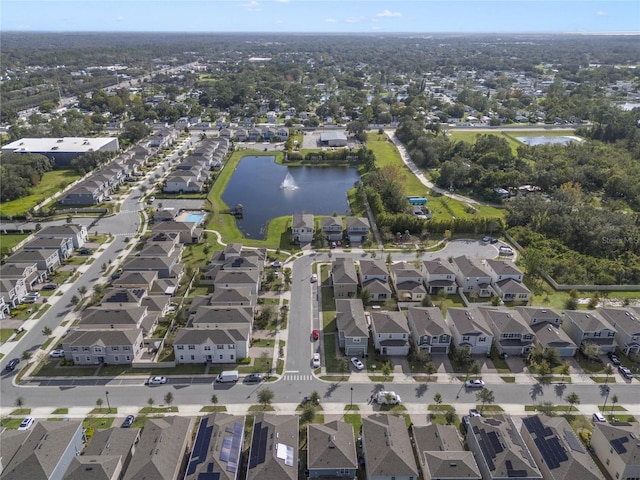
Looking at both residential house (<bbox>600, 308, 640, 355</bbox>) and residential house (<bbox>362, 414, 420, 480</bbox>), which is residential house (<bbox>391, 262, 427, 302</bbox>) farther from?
residential house (<bbox>362, 414, 420, 480</bbox>)

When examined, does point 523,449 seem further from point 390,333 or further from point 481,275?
point 481,275

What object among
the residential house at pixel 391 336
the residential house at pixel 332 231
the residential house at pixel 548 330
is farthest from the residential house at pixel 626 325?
the residential house at pixel 332 231

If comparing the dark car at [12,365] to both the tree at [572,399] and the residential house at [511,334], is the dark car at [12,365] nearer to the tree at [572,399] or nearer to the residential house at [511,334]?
the residential house at [511,334]

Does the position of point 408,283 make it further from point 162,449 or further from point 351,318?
point 162,449

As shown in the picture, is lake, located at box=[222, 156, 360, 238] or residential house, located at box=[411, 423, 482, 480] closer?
residential house, located at box=[411, 423, 482, 480]

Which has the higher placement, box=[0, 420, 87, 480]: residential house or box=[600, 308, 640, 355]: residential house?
box=[0, 420, 87, 480]: residential house

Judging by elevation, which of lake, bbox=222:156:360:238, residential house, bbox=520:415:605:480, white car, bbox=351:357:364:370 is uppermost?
residential house, bbox=520:415:605:480

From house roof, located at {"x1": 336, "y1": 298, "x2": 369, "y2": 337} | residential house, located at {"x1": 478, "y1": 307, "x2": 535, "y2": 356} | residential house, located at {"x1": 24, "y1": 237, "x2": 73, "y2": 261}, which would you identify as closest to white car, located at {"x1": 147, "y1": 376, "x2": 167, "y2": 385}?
house roof, located at {"x1": 336, "y1": 298, "x2": 369, "y2": 337}
